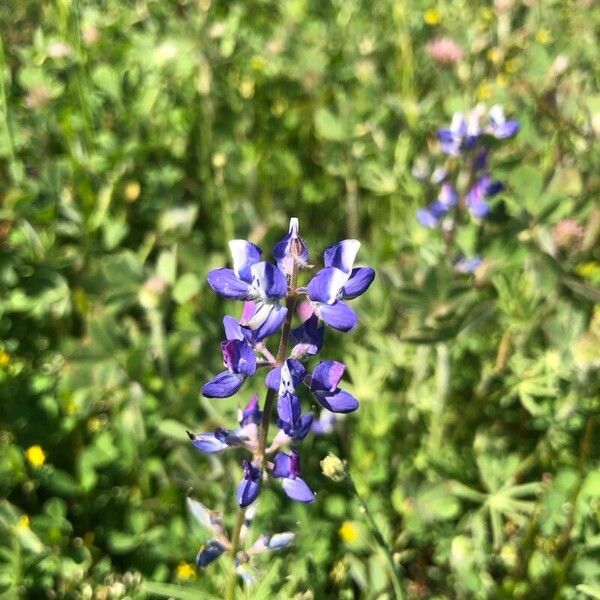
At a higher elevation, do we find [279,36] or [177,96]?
[279,36]

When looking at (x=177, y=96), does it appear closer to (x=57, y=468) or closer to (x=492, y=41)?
(x=492, y=41)

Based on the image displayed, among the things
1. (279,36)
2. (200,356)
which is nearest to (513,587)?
(200,356)

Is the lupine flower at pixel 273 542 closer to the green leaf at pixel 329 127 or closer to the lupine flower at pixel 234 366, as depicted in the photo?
the lupine flower at pixel 234 366

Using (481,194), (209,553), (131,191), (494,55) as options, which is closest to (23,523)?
(209,553)

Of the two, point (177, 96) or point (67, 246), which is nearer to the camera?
point (67, 246)

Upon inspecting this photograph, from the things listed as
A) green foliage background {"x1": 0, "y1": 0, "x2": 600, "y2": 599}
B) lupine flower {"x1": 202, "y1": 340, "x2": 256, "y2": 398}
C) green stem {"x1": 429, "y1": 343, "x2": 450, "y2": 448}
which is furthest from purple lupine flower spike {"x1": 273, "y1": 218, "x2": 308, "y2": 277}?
green stem {"x1": 429, "y1": 343, "x2": 450, "y2": 448}

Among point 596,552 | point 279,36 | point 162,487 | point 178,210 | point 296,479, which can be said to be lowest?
point 162,487
